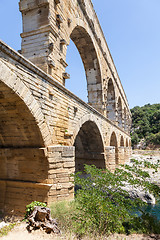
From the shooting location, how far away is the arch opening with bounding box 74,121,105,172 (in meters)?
10.6

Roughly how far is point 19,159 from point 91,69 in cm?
1056

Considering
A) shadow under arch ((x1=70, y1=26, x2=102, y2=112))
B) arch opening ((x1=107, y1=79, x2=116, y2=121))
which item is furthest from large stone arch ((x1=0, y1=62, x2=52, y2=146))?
arch opening ((x1=107, y1=79, x2=116, y2=121))

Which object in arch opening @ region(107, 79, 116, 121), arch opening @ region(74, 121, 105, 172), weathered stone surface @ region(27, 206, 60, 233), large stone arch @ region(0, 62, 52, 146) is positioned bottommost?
weathered stone surface @ region(27, 206, 60, 233)

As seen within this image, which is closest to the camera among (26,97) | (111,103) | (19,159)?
(26,97)

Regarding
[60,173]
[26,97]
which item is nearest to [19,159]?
[60,173]

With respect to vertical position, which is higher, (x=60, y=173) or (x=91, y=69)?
(x=91, y=69)

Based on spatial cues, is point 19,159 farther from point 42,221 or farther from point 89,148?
point 89,148

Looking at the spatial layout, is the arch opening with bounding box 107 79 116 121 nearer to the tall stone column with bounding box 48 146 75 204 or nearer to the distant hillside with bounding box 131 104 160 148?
the tall stone column with bounding box 48 146 75 204

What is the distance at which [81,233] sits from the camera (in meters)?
3.28

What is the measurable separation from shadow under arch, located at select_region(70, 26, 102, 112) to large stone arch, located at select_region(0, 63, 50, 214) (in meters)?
9.22

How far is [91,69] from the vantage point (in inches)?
536

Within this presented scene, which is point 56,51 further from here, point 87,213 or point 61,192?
point 87,213

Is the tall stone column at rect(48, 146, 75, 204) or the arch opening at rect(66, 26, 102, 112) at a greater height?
the arch opening at rect(66, 26, 102, 112)

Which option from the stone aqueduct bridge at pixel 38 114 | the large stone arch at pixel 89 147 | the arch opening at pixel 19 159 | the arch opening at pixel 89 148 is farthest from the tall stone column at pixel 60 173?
the arch opening at pixel 89 148
